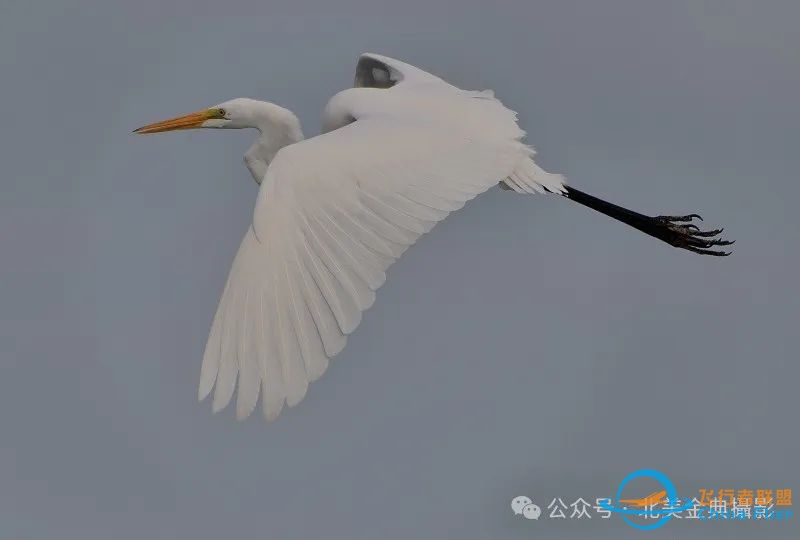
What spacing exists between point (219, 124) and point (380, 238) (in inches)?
145

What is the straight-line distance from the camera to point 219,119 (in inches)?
558

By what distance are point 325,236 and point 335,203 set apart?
38 cm

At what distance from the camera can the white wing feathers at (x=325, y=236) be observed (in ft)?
32.9

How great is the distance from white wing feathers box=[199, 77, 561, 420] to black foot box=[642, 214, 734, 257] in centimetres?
208

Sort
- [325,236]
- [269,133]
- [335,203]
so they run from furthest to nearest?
[269,133], [335,203], [325,236]

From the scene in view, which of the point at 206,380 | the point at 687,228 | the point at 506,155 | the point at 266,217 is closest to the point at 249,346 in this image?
the point at 206,380

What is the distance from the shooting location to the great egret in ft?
33.1

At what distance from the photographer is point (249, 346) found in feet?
33.4

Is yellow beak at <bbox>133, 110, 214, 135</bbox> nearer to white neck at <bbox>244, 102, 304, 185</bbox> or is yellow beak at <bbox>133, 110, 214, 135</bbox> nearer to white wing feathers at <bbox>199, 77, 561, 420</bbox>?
white neck at <bbox>244, 102, 304, 185</bbox>

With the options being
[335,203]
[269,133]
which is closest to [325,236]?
[335,203]

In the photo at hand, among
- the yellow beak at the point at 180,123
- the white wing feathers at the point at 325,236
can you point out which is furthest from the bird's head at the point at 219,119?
the white wing feathers at the point at 325,236

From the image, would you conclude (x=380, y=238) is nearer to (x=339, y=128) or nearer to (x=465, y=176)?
(x=465, y=176)

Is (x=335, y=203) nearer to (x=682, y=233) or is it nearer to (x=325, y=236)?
(x=325, y=236)

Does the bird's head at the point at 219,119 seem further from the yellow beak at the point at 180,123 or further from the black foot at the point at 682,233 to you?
the black foot at the point at 682,233
